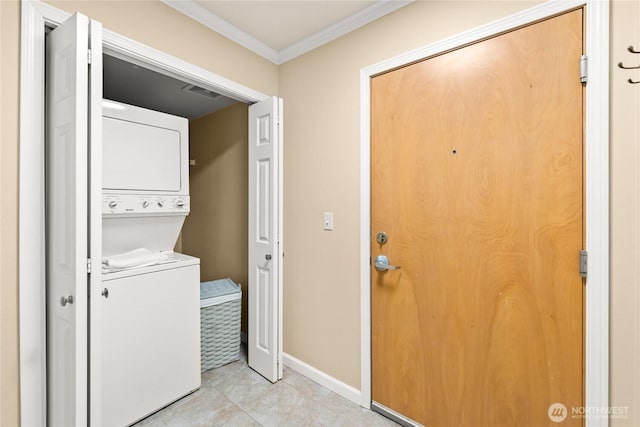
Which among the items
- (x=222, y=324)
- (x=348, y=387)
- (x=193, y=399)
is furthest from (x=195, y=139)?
(x=348, y=387)

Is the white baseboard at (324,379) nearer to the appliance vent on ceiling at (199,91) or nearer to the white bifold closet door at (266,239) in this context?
the white bifold closet door at (266,239)

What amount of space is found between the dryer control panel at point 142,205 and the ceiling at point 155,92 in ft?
3.29

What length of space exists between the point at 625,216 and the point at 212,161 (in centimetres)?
321

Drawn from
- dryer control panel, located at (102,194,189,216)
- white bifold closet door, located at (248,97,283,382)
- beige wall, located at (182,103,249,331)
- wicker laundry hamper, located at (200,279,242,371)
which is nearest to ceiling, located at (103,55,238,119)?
beige wall, located at (182,103,249,331)

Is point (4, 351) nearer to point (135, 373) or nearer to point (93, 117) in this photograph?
point (135, 373)

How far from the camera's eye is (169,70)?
1714mm

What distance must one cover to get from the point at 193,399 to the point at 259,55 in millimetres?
2439

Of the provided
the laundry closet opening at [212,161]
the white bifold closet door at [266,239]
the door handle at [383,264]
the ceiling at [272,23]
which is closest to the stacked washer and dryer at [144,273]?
the white bifold closet door at [266,239]

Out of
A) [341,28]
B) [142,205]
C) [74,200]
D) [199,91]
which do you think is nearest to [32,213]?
[74,200]

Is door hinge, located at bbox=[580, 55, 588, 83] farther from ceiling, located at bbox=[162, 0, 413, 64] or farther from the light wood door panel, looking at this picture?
ceiling, located at bbox=[162, 0, 413, 64]

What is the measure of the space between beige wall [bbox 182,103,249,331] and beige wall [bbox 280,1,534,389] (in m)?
0.71

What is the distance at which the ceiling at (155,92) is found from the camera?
2301mm

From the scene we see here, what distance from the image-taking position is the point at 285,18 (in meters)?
1.87

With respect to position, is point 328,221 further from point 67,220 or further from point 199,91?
point 199,91
